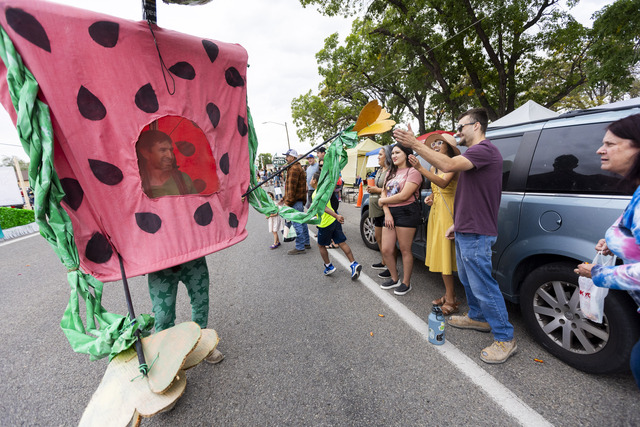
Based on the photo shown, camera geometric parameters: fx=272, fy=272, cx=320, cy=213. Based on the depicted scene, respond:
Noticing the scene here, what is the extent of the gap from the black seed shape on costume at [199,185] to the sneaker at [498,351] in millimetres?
2458

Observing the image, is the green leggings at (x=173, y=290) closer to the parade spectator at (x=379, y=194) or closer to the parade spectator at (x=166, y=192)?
the parade spectator at (x=166, y=192)

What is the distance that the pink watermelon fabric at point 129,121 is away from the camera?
135cm

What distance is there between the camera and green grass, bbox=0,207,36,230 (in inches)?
344

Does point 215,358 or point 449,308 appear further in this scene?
point 449,308

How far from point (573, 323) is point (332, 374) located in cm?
179

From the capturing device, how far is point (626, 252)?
4.14ft

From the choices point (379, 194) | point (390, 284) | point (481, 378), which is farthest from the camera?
point (379, 194)

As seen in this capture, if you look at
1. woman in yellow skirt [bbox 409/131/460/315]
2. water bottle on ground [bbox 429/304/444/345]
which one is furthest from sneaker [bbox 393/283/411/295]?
water bottle on ground [bbox 429/304/444/345]

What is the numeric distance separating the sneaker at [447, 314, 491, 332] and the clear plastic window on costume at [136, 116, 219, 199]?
7.97ft

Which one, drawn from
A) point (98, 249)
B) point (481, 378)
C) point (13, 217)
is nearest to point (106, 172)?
point (98, 249)

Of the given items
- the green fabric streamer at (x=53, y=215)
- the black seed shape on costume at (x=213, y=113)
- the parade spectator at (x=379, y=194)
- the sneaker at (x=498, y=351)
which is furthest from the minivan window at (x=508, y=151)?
the green fabric streamer at (x=53, y=215)

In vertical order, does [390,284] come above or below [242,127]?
below

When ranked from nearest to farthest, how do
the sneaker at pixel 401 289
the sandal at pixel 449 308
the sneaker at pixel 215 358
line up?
1. the sneaker at pixel 215 358
2. the sandal at pixel 449 308
3. the sneaker at pixel 401 289

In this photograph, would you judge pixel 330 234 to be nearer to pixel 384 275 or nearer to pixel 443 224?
pixel 384 275
